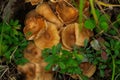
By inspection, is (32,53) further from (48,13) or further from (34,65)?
(48,13)

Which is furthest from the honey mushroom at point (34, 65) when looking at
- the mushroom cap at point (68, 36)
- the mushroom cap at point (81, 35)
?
the mushroom cap at point (81, 35)

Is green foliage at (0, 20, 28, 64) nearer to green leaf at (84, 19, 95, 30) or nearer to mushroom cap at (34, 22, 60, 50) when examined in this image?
mushroom cap at (34, 22, 60, 50)

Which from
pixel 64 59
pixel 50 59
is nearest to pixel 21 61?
pixel 50 59

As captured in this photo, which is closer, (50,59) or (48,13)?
(50,59)

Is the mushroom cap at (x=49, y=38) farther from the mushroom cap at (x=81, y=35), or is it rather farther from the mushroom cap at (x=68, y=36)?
the mushroom cap at (x=81, y=35)

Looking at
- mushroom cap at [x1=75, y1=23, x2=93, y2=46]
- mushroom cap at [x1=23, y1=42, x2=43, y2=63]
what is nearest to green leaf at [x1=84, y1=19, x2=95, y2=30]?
mushroom cap at [x1=75, y1=23, x2=93, y2=46]

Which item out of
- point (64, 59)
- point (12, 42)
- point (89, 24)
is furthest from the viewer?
point (12, 42)

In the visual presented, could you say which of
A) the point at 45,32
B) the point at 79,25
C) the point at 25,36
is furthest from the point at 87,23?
the point at 25,36
